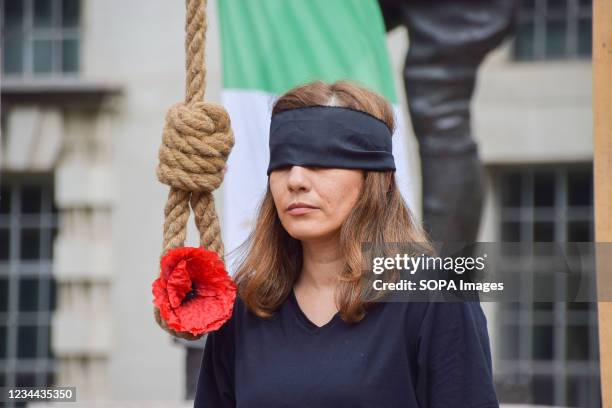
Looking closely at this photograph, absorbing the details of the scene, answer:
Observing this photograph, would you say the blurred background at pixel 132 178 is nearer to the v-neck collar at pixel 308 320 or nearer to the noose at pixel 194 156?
the noose at pixel 194 156

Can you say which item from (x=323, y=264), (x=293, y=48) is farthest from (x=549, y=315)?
(x=323, y=264)

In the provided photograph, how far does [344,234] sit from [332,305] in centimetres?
10

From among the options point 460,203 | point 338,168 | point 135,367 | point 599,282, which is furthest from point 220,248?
point 135,367

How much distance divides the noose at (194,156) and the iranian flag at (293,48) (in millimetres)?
977

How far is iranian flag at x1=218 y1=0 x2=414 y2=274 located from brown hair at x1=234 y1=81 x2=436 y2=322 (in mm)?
1019

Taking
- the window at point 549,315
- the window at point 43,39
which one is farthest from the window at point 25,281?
the window at point 549,315

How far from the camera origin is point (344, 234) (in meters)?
1.96

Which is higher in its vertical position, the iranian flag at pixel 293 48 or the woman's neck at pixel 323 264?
the iranian flag at pixel 293 48

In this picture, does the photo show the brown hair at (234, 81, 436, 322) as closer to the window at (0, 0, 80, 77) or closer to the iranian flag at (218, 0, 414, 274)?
the iranian flag at (218, 0, 414, 274)

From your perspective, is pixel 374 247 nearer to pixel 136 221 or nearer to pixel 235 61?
pixel 235 61

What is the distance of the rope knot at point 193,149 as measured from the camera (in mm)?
2055

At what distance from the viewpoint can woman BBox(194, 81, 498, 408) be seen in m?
1.87

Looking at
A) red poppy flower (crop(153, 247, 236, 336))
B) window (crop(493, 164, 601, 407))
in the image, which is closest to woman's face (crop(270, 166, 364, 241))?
red poppy flower (crop(153, 247, 236, 336))

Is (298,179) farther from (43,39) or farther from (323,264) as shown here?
(43,39)
